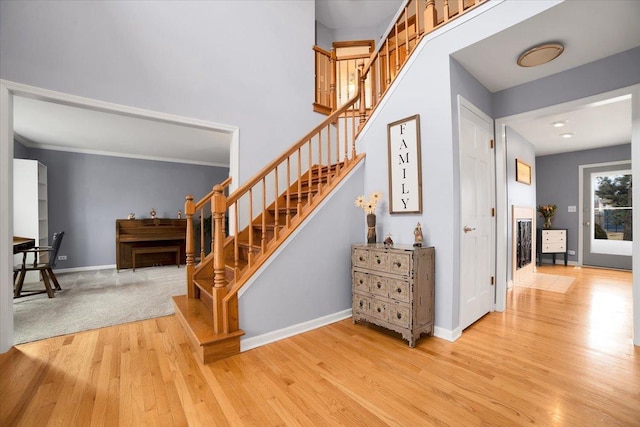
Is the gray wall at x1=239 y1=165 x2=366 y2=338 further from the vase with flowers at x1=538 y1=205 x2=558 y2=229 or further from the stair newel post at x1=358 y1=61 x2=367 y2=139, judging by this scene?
the vase with flowers at x1=538 y1=205 x2=558 y2=229

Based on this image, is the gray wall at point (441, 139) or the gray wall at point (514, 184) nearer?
the gray wall at point (441, 139)

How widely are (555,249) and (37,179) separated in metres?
10.4

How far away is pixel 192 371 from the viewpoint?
197cm

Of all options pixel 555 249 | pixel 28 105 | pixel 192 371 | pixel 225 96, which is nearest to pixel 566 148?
pixel 555 249

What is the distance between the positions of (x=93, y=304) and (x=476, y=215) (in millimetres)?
4819

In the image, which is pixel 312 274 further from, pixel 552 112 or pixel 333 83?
pixel 333 83

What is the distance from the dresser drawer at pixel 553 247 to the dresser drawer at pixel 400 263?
542 cm

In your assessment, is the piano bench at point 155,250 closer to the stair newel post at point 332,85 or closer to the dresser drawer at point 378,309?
the stair newel post at point 332,85

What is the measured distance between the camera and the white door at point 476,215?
2594 mm

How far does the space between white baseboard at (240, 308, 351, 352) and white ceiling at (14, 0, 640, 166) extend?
8.46ft

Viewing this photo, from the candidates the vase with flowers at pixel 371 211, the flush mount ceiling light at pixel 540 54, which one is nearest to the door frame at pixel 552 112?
the flush mount ceiling light at pixel 540 54

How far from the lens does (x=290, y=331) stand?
253 cm

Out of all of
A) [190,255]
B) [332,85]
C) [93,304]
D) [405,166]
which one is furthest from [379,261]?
[93,304]

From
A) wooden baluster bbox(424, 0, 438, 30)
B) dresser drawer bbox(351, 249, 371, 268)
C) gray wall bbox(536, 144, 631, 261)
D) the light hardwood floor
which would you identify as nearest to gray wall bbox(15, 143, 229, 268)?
the light hardwood floor
